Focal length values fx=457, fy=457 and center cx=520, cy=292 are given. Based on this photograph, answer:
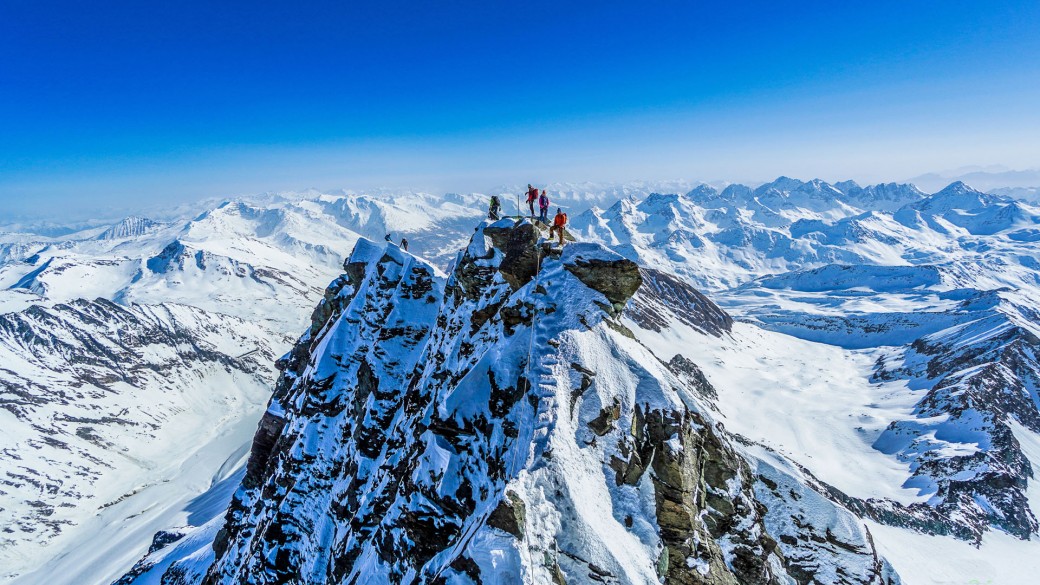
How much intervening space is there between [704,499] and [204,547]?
68.5 meters

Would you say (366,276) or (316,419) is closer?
(316,419)

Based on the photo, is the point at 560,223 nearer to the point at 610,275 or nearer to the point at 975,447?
the point at 610,275

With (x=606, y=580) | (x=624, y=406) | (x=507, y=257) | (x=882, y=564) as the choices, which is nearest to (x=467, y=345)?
(x=507, y=257)

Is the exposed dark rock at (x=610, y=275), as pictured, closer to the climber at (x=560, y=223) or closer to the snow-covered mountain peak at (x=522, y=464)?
the snow-covered mountain peak at (x=522, y=464)

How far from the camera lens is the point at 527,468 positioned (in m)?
22.3

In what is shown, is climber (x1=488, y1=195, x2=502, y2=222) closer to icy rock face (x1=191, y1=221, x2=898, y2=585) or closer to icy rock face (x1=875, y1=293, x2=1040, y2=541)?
icy rock face (x1=191, y1=221, x2=898, y2=585)

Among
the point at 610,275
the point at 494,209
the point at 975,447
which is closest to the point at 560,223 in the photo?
the point at 610,275

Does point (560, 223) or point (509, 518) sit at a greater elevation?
point (560, 223)

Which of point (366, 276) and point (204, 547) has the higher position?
point (366, 276)

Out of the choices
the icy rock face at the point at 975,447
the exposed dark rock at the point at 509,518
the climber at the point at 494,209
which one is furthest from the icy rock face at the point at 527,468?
the icy rock face at the point at 975,447

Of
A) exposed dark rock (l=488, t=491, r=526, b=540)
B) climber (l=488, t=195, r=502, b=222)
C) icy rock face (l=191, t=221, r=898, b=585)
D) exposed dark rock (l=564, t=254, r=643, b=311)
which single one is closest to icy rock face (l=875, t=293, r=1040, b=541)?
icy rock face (l=191, t=221, r=898, b=585)

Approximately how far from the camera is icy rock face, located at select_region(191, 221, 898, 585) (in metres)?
21.5

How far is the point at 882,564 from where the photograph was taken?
36.8 metres

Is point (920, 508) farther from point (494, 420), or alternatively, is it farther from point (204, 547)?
point (204, 547)
